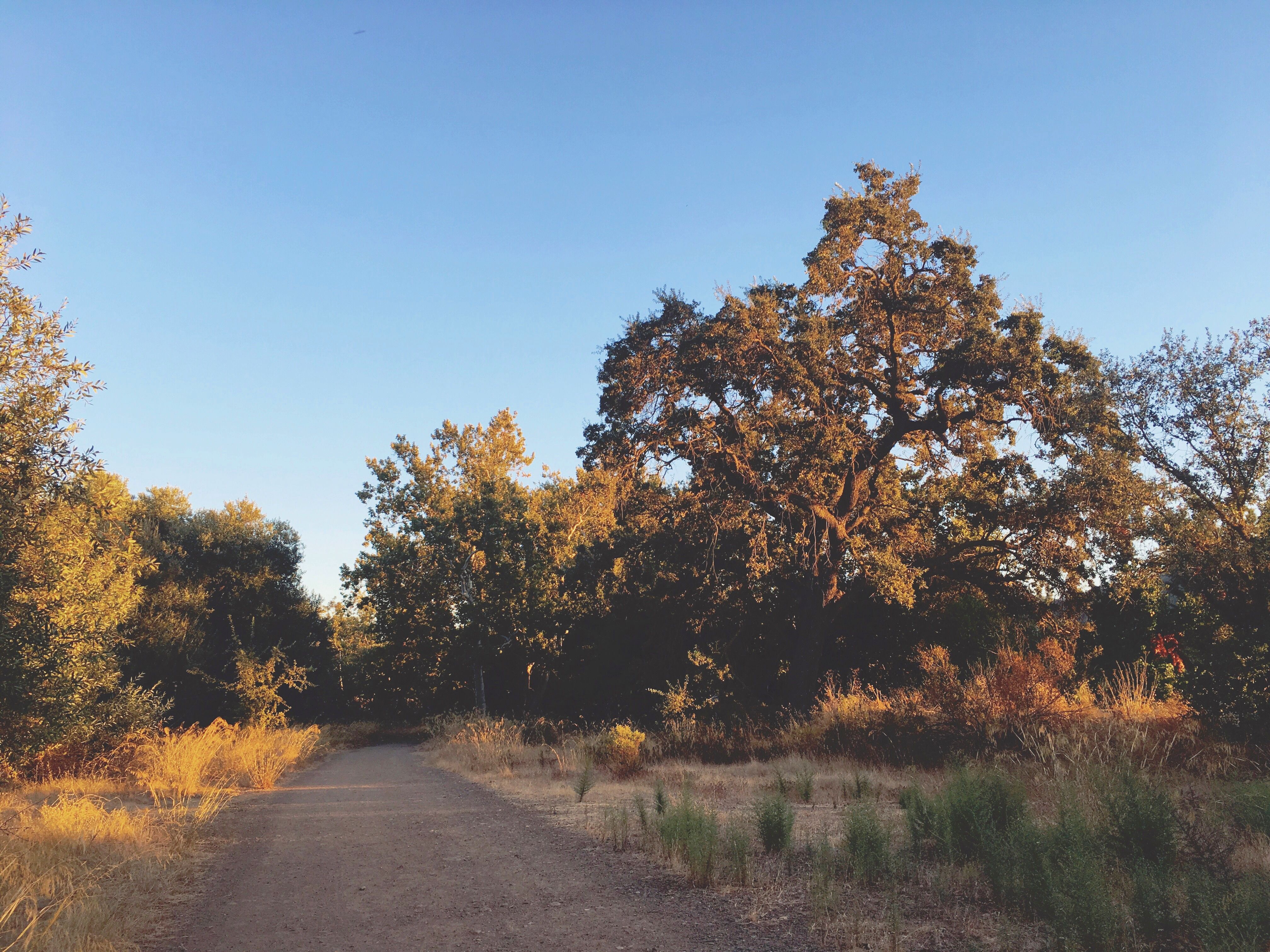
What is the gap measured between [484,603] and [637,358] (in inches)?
822

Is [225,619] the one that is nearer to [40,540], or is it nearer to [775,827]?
[40,540]

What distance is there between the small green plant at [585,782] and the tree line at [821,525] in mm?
5527

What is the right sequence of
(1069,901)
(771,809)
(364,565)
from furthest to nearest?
1. (364,565)
2. (771,809)
3. (1069,901)

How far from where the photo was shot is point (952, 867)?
588 centimetres

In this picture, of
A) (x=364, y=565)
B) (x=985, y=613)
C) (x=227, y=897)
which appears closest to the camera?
(x=227, y=897)

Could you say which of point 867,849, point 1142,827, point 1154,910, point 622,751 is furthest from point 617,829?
point 622,751

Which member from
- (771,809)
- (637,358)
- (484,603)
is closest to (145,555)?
(484,603)

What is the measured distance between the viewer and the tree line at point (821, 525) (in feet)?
33.3

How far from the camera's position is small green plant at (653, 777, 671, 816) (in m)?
8.20

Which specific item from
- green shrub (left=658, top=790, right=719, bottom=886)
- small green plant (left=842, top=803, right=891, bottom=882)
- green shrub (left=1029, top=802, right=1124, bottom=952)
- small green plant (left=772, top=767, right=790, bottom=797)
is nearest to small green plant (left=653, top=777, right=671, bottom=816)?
green shrub (left=658, top=790, right=719, bottom=886)

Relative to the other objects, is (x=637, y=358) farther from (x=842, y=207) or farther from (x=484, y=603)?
(x=484, y=603)

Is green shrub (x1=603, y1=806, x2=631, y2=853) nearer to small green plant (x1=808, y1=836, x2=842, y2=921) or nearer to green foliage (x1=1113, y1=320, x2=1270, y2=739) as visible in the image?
small green plant (x1=808, y1=836, x2=842, y2=921)

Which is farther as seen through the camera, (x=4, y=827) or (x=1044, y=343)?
(x=1044, y=343)

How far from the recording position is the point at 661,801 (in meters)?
8.34
